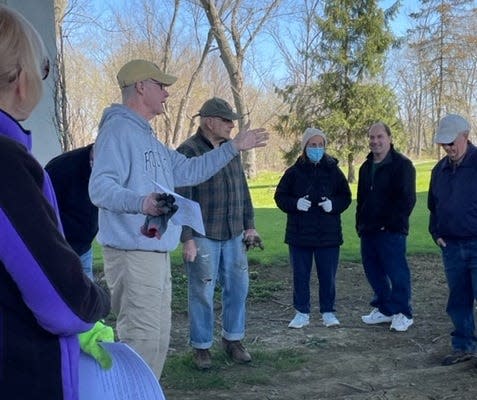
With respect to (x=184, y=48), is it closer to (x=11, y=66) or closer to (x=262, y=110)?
(x=262, y=110)

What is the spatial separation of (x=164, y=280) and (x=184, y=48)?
115 ft

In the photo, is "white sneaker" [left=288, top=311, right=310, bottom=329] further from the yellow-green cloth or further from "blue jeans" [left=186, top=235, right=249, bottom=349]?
the yellow-green cloth

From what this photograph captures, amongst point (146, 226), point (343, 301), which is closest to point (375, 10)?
point (343, 301)

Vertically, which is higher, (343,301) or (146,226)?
(146,226)

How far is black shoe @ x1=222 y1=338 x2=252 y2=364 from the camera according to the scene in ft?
15.7

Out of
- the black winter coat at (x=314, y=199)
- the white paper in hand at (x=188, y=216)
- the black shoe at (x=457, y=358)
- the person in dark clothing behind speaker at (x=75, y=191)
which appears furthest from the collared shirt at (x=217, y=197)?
the black shoe at (x=457, y=358)

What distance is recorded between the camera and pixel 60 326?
4.62 ft

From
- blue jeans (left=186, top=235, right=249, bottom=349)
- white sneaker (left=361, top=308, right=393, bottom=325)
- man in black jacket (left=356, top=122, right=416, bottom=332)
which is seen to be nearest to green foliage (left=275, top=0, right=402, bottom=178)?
white sneaker (left=361, top=308, right=393, bottom=325)

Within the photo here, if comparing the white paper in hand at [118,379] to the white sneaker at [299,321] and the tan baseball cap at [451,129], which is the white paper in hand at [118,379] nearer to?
the tan baseball cap at [451,129]

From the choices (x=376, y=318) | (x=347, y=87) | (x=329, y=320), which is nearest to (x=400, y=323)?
(x=376, y=318)

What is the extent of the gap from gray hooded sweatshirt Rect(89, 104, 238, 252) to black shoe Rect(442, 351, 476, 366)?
2.55 meters

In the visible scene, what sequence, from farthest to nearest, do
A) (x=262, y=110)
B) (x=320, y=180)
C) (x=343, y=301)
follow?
(x=262, y=110)
(x=343, y=301)
(x=320, y=180)

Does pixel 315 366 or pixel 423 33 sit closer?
pixel 315 366

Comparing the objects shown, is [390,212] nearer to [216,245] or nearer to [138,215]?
[216,245]
